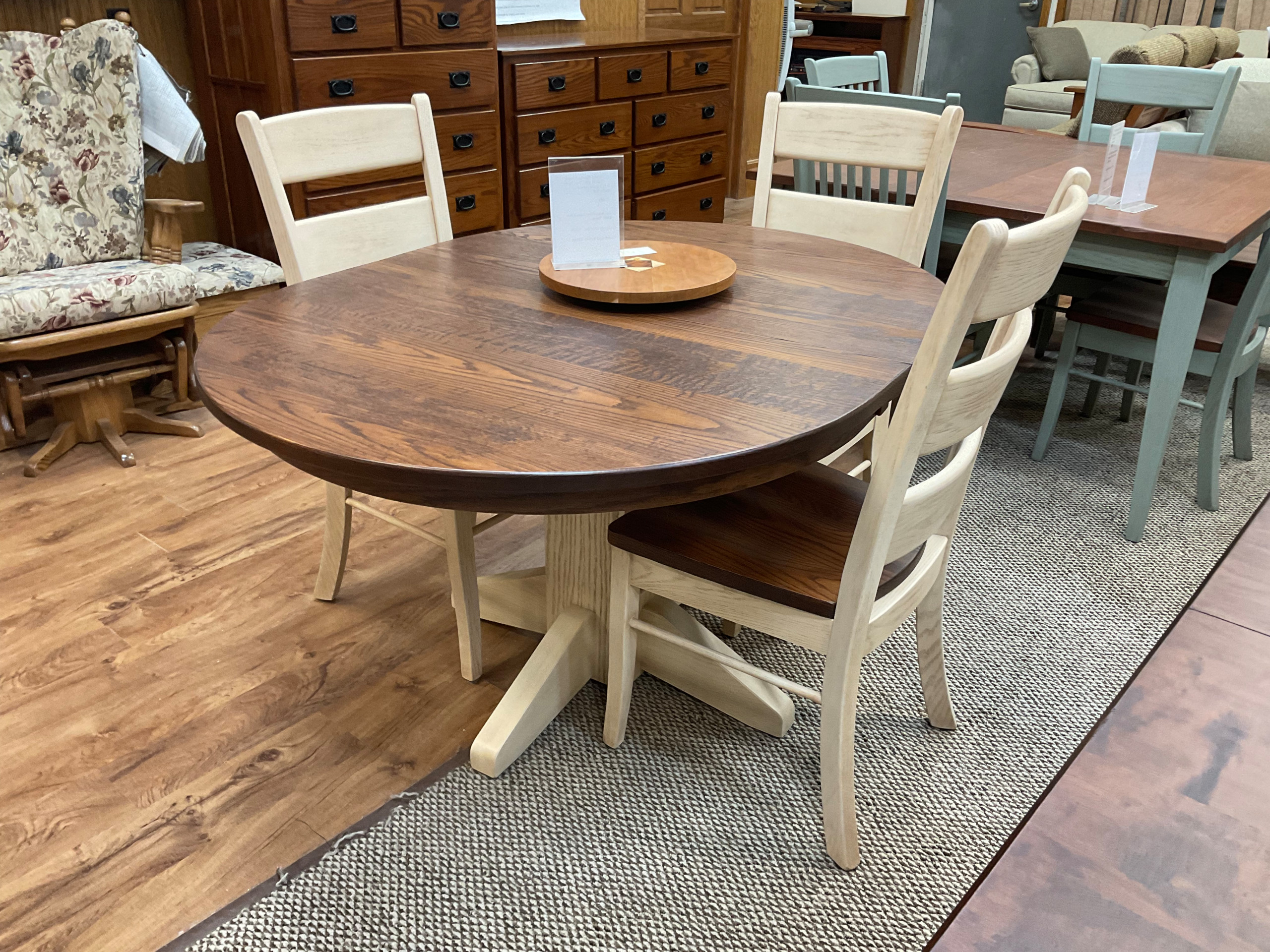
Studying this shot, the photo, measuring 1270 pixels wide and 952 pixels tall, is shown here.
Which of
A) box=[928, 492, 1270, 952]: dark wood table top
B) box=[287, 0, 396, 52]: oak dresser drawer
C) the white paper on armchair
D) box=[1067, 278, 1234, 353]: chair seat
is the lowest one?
box=[1067, 278, 1234, 353]: chair seat

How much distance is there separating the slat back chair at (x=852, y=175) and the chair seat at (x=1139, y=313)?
1.34ft

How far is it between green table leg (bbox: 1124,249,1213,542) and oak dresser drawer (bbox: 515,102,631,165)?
7.01ft

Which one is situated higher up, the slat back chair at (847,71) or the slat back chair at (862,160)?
the slat back chair at (847,71)

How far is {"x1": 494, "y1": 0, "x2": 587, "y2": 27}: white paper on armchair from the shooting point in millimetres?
4102

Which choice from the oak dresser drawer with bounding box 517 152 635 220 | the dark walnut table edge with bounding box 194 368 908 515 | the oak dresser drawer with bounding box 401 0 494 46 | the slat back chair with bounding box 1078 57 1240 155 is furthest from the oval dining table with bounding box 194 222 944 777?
the oak dresser drawer with bounding box 517 152 635 220

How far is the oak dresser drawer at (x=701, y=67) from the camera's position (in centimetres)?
411

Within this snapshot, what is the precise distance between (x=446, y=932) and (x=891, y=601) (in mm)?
758

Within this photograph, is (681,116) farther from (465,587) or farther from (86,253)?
(465,587)

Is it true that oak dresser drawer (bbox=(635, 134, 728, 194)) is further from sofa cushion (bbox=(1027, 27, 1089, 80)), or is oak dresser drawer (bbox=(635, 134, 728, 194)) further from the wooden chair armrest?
sofa cushion (bbox=(1027, 27, 1089, 80))

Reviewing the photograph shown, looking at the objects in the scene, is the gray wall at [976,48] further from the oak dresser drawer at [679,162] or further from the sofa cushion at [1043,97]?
the oak dresser drawer at [679,162]

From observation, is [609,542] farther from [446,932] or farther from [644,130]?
[644,130]

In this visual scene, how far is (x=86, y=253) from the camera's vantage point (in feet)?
8.87

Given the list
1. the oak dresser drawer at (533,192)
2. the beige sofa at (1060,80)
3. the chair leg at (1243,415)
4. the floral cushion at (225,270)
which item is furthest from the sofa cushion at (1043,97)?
the floral cushion at (225,270)

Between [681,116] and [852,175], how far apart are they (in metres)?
2.10
